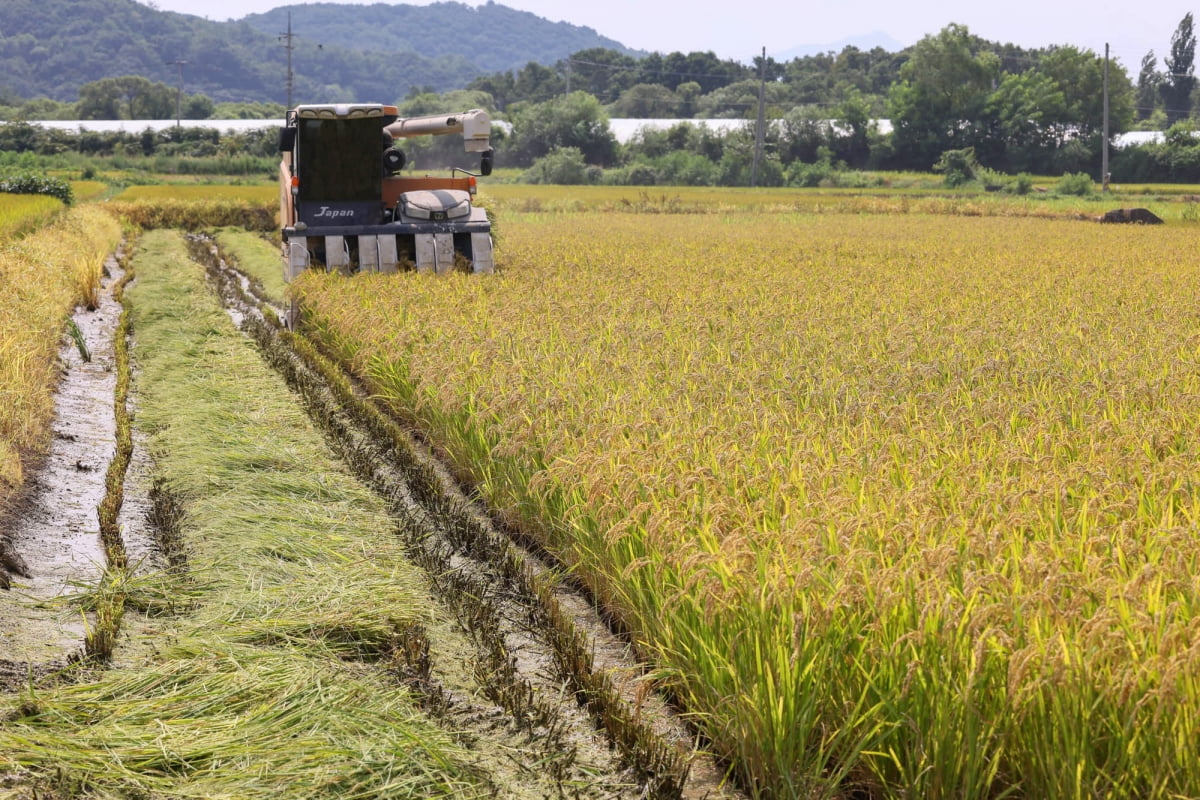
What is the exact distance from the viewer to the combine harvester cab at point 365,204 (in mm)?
12102

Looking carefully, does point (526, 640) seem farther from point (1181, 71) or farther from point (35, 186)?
point (1181, 71)

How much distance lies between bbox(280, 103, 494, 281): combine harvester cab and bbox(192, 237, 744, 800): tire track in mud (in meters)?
5.34

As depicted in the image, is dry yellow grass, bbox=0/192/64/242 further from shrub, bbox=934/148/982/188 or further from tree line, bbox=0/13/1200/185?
shrub, bbox=934/148/982/188

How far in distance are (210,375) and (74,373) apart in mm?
1504

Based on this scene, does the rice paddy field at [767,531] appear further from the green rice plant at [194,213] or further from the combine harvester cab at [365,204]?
the green rice plant at [194,213]

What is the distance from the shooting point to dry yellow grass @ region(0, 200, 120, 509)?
22.3 ft

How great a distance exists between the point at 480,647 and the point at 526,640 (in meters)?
0.19

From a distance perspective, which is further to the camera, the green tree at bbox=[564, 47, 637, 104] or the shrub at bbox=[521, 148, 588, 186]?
the green tree at bbox=[564, 47, 637, 104]

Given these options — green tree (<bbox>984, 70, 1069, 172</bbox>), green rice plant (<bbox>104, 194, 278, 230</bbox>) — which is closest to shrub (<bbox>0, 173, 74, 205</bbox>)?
green rice plant (<bbox>104, 194, 278, 230</bbox>)

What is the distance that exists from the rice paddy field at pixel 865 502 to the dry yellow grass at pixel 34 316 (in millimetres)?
2191

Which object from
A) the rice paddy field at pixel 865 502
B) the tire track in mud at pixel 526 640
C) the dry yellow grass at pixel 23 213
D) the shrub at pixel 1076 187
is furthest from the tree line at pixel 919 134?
the tire track in mud at pixel 526 640

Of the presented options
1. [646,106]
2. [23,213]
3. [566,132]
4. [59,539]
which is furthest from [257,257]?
[646,106]

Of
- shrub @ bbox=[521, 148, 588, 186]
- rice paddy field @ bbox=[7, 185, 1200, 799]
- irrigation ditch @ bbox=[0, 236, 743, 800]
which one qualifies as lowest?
irrigation ditch @ bbox=[0, 236, 743, 800]

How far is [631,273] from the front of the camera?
12.9 m
